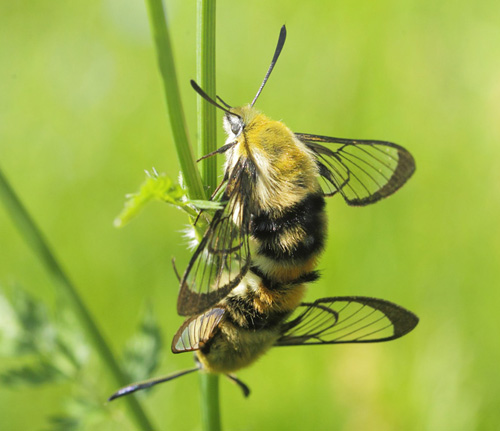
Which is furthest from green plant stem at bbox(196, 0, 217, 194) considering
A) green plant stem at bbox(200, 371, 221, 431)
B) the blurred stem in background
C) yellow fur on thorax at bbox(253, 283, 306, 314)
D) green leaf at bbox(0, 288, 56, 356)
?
green leaf at bbox(0, 288, 56, 356)

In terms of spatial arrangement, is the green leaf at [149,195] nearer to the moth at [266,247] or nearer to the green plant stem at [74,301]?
the moth at [266,247]

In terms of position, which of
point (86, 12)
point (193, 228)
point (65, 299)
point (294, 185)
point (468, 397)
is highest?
point (86, 12)

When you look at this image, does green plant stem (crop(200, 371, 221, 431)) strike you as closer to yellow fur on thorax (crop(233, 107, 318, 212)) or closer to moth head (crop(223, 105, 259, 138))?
yellow fur on thorax (crop(233, 107, 318, 212))

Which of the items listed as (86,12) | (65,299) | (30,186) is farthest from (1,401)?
(86,12)

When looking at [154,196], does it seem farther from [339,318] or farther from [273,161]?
[339,318]

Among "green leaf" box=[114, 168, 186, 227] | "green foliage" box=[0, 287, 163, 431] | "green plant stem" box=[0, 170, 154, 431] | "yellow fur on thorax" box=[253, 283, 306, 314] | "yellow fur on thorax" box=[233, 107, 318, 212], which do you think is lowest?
"green foliage" box=[0, 287, 163, 431]

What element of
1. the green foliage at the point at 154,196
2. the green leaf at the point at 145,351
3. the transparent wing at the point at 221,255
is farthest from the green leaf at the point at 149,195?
the green leaf at the point at 145,351

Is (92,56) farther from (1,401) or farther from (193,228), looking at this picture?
(193,228)
